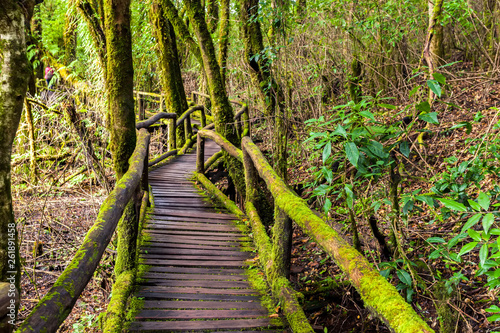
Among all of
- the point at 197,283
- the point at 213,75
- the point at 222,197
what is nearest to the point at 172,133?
the point at 213,75

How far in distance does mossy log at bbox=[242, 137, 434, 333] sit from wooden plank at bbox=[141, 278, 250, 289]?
1113 millimetres

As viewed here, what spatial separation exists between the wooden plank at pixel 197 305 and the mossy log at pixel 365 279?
3.30 feet

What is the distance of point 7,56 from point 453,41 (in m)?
12.7

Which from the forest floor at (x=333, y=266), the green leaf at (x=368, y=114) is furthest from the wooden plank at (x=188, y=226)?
the green leaf at (x=368, y=114)

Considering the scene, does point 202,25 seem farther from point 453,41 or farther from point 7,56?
point 453,41

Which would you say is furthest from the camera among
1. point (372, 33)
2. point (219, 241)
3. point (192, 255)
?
point (372, 33)

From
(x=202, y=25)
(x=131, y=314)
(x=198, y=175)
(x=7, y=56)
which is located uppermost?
(x=202, y=25)

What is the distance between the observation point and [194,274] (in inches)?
167

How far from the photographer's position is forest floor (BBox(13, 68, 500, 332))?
12.4ft

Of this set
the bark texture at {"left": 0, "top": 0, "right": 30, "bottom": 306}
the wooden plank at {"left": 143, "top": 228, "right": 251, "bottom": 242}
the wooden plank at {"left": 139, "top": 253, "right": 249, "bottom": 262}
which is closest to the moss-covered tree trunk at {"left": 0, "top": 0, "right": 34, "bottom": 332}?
the bark texture at {"left": 0, "top": 0, "right": 30, "bottom": 306}

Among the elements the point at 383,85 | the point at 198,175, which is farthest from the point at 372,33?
the point at 198,175

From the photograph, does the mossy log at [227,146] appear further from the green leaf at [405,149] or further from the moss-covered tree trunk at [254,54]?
the green leaf at [405,149]

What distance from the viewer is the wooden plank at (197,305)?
3566 millimetres

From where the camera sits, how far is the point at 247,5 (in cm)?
766
